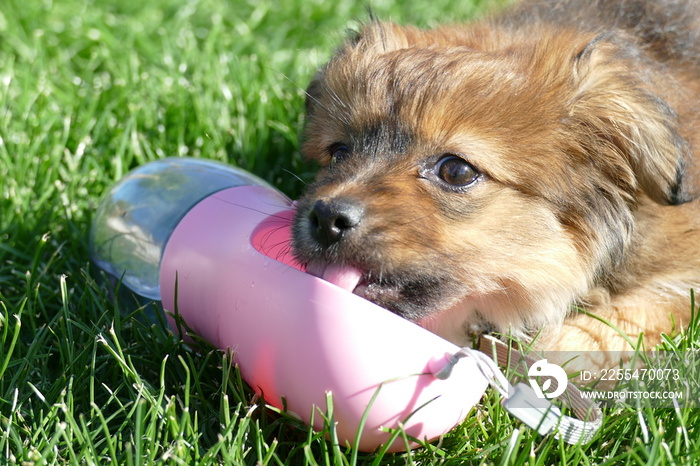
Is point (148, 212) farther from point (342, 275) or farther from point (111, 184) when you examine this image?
point (111, 184)

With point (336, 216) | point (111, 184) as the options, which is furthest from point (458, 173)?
point (111, 184)

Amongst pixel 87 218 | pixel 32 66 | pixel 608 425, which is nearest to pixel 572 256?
pixel 608 425

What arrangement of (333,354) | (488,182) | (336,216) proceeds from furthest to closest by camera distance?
(488,182)
(336,216)
(333,354)

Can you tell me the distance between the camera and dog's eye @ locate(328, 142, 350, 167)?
112 inches

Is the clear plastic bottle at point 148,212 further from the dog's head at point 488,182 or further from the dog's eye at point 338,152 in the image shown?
the dog's head at point 488,182

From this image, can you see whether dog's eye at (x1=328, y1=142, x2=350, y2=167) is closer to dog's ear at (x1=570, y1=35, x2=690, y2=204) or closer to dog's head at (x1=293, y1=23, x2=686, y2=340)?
dog's head at (x1=293, y1=23, x2=686, y2=340)

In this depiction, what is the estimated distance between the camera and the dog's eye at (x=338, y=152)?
2.84 m

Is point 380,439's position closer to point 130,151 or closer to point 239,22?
→ point 130,151

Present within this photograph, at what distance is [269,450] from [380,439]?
12.2 inches

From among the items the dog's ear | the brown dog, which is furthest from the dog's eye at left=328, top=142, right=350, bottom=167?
the dog's ear

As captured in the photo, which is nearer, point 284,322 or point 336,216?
point 284,322

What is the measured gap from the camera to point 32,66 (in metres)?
4.75

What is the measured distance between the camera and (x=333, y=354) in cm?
213

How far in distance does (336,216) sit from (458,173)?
450 mm
